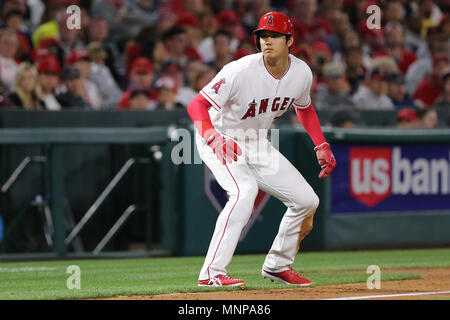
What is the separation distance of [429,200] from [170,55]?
15.3 ft

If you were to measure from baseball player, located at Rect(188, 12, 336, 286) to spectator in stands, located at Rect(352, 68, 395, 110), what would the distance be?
684cm

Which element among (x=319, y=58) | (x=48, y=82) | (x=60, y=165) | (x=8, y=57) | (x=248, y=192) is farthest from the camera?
(x=319, y=58)

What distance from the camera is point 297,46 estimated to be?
564 inches

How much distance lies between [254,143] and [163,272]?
1995 millimetres

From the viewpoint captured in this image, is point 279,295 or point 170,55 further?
point 170,55

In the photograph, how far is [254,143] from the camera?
6.70 metres

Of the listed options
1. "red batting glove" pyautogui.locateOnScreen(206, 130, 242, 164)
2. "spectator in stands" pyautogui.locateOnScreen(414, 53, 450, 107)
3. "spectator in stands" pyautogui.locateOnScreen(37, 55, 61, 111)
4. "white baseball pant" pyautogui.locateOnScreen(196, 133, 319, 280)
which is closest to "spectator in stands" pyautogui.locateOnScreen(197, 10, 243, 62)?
"spectator in stands" pyautogui.locateOnScreen(414, 53, 450, 107)

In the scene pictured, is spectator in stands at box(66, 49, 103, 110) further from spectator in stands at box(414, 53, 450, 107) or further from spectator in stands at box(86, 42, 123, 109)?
spectator in stands at box(414, 53, 450, 107)

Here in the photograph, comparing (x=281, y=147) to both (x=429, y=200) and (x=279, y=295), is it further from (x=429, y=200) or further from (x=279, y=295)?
(x=279, y=295)

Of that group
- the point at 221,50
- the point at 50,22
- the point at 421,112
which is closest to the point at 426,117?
the point at 421,112

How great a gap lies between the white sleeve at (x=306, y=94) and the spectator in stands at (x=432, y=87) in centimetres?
786

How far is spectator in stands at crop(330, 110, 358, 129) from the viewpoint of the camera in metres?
11.4

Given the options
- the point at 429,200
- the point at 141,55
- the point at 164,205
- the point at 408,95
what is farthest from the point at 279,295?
the point at 408,95

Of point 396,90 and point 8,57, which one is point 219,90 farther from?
point 396,90
